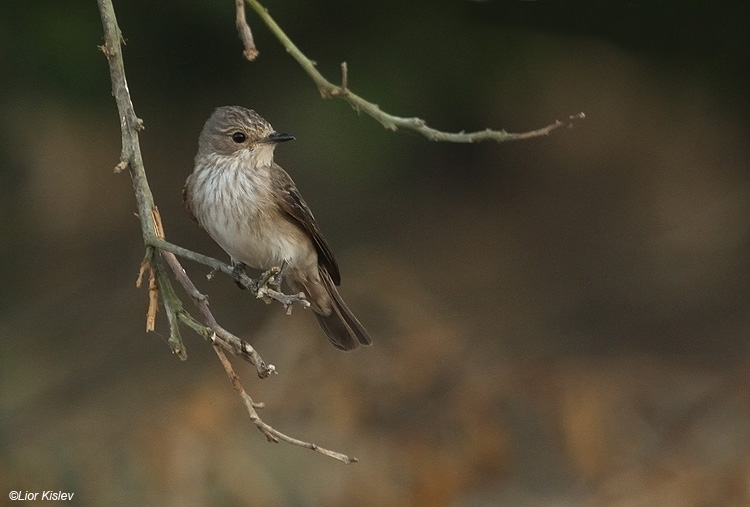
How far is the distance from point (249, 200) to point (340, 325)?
2.18 feet

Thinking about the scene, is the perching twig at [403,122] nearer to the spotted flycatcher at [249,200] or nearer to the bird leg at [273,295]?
the bird leg at [273,295]

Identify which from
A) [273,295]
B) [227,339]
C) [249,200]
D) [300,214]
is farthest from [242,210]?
[227,339]

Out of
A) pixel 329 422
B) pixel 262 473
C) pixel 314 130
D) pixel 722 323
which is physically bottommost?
pixel 262 473

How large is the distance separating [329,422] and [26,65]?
2.61m

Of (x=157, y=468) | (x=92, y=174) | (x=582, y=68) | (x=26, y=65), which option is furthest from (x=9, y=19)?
(x=582, y=68)

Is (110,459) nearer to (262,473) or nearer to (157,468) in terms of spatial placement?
(157,468)

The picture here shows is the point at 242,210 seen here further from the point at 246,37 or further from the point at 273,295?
the point at 246,37

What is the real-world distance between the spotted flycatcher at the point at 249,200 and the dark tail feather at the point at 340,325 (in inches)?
1.6

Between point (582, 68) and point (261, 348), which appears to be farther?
point (582, 68)

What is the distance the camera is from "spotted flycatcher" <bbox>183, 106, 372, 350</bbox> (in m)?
4.16

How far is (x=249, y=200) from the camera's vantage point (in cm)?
420

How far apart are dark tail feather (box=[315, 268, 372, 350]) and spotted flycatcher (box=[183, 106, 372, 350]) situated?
41 millimetres

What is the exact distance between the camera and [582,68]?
7.29 metres

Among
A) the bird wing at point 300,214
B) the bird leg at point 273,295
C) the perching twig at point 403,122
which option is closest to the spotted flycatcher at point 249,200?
the bird wing at point 300,214
